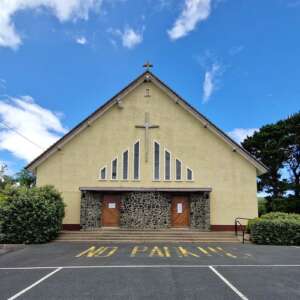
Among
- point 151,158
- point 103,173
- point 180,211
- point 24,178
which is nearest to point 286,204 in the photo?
point 180,211

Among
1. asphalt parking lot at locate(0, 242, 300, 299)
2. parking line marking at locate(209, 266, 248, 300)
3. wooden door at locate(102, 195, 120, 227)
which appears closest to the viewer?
parking line marking at locate(209, 266, 248, 300)

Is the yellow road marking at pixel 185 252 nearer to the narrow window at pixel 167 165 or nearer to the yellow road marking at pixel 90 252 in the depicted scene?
the yellow road marking at pixel 90 252

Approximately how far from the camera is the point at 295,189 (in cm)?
3181

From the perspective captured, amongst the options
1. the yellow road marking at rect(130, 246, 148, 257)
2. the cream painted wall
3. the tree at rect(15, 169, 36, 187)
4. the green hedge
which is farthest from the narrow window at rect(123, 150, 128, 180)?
the tree at rect(15, 169, 36, 187)

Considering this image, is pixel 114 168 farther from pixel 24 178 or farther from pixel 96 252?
pixel 24 178

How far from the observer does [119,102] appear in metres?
18.6

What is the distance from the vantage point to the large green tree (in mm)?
33000

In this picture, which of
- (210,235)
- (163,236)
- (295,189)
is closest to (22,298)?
(163,236)

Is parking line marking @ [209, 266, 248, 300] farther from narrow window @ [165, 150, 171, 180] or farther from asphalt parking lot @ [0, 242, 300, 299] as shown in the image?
narrow window @ [165, 150, 171, 180]

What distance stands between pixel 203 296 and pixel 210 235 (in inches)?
417

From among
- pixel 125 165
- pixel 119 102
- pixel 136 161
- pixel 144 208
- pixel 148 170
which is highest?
pixel 119 102

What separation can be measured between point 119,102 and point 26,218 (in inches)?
326

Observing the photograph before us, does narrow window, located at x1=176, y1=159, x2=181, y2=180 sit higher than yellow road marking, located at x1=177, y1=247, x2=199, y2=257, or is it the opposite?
narrow window, located at x1=176, y1=159, x2=181, y2=180

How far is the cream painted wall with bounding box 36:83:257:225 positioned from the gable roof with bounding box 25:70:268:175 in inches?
11.0
